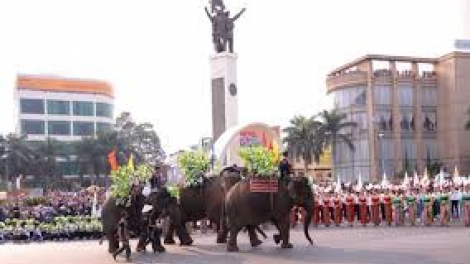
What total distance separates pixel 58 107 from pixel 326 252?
79745 millimetres

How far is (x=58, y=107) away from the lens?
3531 inches

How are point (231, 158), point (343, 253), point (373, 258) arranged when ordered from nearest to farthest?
point (373, 258)
point (343, 253)
point (231, 158)

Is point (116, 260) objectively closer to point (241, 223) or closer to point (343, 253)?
point (241, 223)

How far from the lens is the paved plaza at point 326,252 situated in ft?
41.1

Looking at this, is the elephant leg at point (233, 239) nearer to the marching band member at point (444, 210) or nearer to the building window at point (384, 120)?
the marching band member at point (444, 210)

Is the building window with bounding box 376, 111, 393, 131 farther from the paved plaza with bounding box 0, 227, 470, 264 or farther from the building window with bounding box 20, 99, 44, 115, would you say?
the paved plaza with bounding box 0, 227, 470, 264

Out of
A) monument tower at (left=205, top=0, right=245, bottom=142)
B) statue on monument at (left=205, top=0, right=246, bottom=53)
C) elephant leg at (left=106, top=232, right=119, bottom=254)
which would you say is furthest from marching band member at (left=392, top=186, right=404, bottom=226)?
statue on monument at (left=205, top=0, right=246, bottom=53)

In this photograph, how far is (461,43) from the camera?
68625 millimetres

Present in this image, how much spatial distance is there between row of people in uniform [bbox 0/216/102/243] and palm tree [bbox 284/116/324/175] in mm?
41928

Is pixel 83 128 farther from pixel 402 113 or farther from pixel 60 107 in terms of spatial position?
pixel 402 113

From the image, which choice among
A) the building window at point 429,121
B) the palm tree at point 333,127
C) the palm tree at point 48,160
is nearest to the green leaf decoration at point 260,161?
the palm tree at point 333,127

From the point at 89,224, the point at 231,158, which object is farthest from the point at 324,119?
the point at 89,224

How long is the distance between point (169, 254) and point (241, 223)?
1.76 m

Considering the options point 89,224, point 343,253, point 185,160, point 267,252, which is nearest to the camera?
point 343,253
